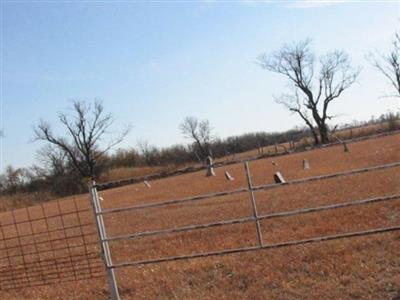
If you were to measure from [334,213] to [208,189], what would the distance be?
47.4 feet

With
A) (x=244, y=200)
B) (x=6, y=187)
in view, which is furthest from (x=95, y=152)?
(x=244, y=200)

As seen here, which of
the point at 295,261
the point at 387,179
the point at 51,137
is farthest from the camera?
the point at 51,137

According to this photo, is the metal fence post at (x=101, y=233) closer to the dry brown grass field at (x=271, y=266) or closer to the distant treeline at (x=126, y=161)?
the dry brown grass field at (x=271, y=266)

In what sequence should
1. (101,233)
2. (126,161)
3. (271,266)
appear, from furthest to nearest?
(126,161), (271,266), (101,233)

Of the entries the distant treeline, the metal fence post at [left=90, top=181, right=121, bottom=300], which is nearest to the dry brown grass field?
the metal fence post at [left=90, top=181, right=121, bottom=300]

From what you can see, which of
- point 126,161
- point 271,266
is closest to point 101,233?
point 271,266

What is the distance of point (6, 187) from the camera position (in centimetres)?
7081

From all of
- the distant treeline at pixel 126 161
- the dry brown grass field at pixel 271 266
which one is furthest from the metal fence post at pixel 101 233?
the distant treeline at pixel 126 161

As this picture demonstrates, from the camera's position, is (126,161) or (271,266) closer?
(271,266)

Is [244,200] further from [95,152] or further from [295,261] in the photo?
[95,152]

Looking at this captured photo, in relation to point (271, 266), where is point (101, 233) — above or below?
above

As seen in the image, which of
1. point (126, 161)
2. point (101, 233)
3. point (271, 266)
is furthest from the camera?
point (126, 161)

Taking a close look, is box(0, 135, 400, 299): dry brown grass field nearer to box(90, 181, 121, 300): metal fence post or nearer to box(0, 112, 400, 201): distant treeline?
box(90, 181, 121, 300): metal fence post

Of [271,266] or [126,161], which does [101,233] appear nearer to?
[271,266]
